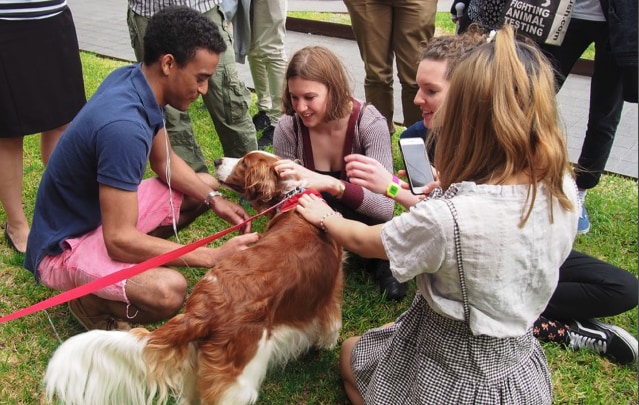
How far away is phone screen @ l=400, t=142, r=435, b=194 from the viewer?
2795mm

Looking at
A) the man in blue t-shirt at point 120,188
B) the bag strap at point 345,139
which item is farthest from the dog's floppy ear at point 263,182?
the man in blue t-shirt at point 120,188

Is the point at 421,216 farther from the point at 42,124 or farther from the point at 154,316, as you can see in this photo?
the point at 42,124

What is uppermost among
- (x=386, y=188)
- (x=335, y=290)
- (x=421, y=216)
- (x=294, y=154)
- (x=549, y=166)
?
(x=549, y=166)

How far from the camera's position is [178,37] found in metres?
2.68

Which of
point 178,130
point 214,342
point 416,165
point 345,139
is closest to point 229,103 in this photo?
point 178,130

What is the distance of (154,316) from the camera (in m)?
2.88

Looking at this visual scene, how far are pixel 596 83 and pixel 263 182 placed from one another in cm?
240

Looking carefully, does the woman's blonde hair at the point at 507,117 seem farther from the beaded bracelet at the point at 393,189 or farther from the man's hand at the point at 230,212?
the man's hand at the point at 230,212

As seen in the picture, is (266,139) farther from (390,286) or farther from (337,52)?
(337,52)

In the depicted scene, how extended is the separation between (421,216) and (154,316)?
1.71 meters

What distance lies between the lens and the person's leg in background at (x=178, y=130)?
4168 mm

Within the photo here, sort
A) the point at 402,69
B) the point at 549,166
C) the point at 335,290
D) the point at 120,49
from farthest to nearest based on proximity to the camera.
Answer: the point at 120,49
the point at 402,69
the point at 335,290
the point at 549,166

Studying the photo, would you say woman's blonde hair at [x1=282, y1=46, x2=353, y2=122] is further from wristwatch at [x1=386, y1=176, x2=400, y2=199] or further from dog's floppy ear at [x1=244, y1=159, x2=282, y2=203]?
wristwatch at [x1=386, y1=176, x2=400, y2=199]

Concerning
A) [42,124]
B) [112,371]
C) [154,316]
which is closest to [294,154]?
[154,316]
